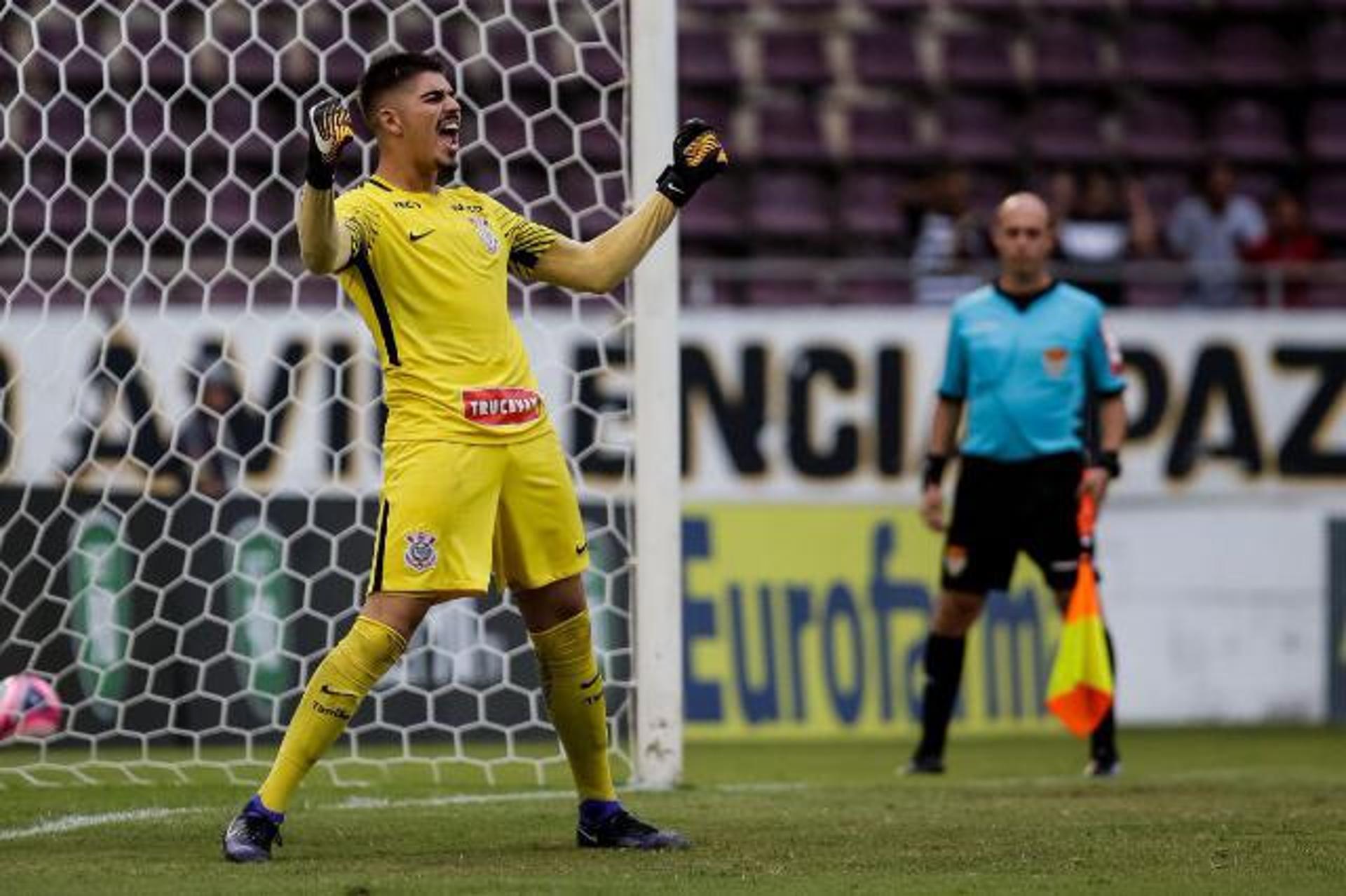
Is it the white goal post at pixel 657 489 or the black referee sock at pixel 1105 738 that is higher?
the white goal post at pixel 657 489

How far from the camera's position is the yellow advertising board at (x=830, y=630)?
1257 centimetres

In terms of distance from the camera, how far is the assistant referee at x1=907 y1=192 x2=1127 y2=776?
9.44m

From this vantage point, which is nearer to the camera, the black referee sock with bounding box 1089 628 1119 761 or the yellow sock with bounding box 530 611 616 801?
the yellow sock with bounding box 530 611 616 801

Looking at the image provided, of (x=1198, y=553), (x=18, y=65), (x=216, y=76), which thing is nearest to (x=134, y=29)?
(x=216, y=76)

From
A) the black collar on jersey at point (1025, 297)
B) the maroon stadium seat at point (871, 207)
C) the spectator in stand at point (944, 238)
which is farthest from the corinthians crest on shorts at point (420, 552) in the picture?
the maroon stadium seat at point (871, 207)

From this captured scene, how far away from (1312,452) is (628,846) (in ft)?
26.3

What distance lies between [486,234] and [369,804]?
2187 millimetres

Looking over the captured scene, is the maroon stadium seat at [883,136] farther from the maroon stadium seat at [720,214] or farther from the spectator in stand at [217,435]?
the spectator in stand at [217,435]

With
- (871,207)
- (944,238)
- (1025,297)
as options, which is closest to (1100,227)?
(944,238)

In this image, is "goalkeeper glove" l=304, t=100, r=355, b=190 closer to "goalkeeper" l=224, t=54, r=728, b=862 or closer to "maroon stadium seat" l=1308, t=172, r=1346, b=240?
"goalkeeper" l=224, t=54, r=728, b=862

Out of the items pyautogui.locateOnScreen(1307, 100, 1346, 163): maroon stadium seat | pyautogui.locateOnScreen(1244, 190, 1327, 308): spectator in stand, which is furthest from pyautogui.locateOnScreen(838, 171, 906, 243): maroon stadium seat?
pyautogui.locateOnScreen(1307, 100, 1346, 163): maroon stadium seat

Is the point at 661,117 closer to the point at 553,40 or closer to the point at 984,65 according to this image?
the point at 553,40

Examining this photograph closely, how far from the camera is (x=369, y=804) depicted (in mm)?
7762

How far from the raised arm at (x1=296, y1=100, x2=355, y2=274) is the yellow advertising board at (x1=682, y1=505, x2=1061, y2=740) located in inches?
266
